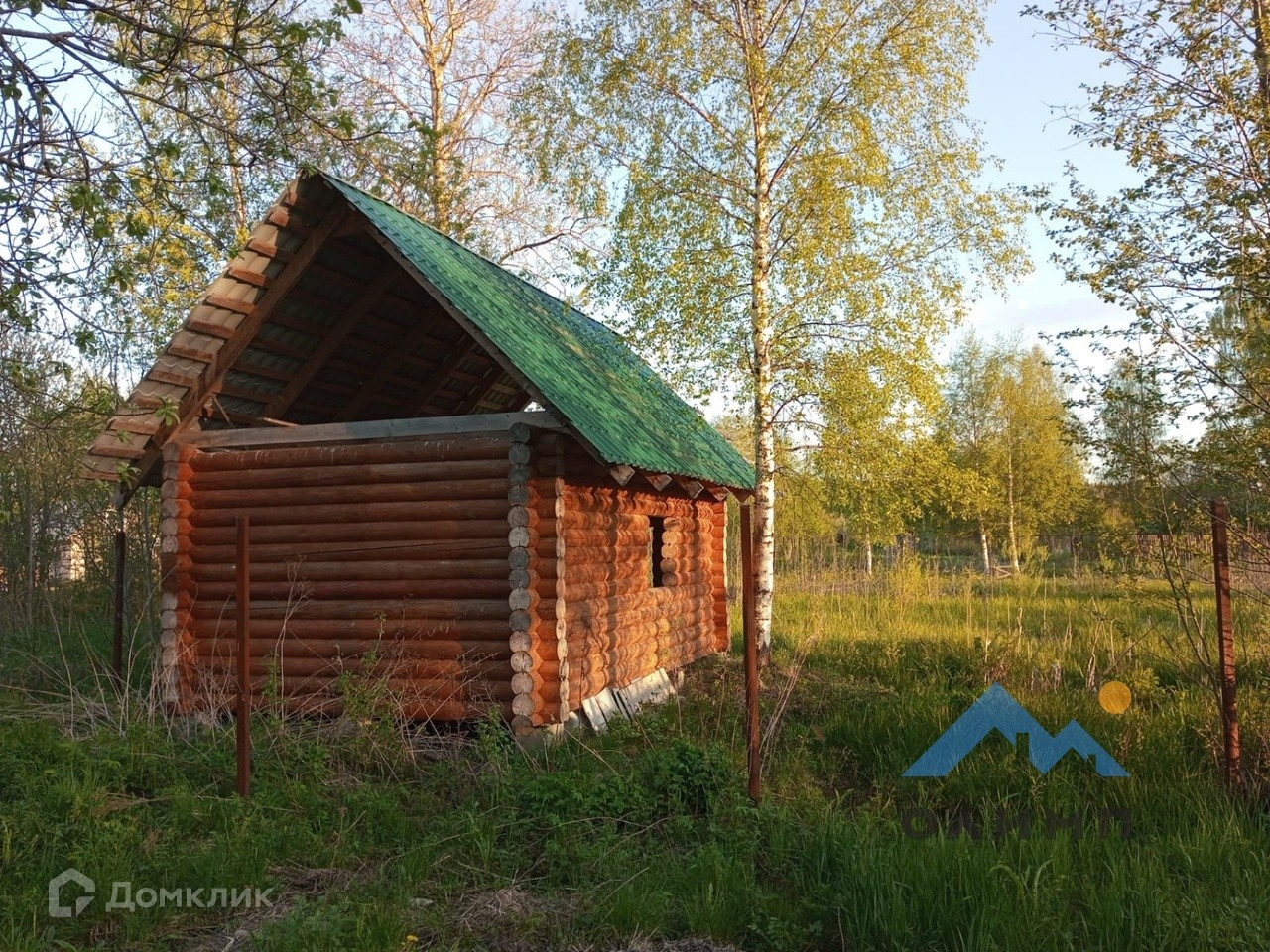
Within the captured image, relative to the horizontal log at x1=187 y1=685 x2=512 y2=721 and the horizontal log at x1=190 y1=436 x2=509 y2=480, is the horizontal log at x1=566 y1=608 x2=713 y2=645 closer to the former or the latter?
the horizontal log at x1=187 y1=685 x2=512 y2=721

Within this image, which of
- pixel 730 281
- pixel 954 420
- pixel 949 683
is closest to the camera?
pixel 949 683

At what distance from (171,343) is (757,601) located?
313 inches

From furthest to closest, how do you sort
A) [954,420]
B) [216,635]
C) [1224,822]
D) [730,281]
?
[954,420] → [730,281] → [216,635] → [1224,822]

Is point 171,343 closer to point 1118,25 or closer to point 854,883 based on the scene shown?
point 854,883

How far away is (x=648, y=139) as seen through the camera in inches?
512

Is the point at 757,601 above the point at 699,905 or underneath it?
above

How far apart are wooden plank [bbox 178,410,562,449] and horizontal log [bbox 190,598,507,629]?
165 cm

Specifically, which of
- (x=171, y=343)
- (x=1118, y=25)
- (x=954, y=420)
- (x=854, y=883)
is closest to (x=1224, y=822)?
(x=854, y=883)

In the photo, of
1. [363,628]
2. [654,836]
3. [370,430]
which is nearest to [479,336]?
[370,430]

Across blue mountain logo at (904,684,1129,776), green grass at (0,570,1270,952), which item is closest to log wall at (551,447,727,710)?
green grass at (0,570,1270,952)

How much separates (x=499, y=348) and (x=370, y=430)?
2.08 metres

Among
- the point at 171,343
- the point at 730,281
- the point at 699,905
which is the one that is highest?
the point at 730,281

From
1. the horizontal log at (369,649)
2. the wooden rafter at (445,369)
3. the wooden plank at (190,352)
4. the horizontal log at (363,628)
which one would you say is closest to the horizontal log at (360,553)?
the horizontal log at (363,628)

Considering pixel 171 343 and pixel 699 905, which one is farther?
pixel 171 343
